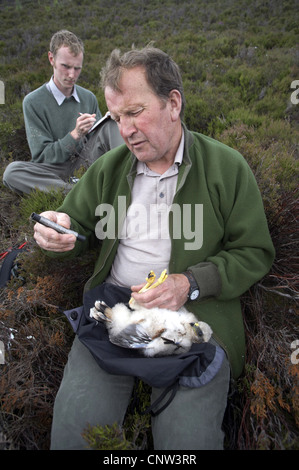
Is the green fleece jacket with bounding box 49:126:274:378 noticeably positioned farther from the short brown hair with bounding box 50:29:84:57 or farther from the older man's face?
the short brown hair with bounding box 50:29:84:57

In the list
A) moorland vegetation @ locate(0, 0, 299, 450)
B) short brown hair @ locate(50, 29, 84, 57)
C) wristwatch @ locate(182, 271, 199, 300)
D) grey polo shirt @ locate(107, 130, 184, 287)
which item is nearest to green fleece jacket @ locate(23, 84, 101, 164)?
short brown hair @ locate(50, 29, 84, 57)

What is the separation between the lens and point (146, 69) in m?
1.91

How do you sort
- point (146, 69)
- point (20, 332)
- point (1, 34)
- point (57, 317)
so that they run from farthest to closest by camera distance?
point (1, 34)
point (57, 317)
point (20, 332)
point (146, 69)

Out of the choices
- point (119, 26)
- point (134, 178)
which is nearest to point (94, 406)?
point (134, 178)

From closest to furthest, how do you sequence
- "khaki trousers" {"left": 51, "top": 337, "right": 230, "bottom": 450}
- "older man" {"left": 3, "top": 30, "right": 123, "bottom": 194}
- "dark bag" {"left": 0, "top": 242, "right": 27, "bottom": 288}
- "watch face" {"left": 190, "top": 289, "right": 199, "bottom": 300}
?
"khaki trousers" {"left": 51, "top": 337, "right": 230, "bottom": 450}
"watch face" {"left": 190, "top": 289, "right": 199, "bottom": 300}
"dark bag" {"left": 0, "top": 242, "right": 27, "bottom": 288}
"older man" {"left": 3, "top": 30, "right": 123, "bottom": 194}

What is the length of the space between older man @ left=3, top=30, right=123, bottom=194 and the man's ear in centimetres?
206

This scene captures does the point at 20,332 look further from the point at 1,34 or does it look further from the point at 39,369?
the point at 1,34

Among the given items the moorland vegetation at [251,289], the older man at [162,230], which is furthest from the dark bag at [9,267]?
the older man at [162,230]

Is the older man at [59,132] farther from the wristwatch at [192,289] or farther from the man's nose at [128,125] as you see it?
the wristwatch at [192,289]

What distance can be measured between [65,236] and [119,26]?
42.1 feet

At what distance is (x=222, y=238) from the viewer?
7.14 feet

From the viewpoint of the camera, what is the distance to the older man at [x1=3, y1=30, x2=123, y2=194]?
417cm

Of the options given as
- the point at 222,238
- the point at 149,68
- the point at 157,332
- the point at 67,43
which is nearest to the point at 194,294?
the point at 157,332

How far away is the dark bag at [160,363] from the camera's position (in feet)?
5.61
